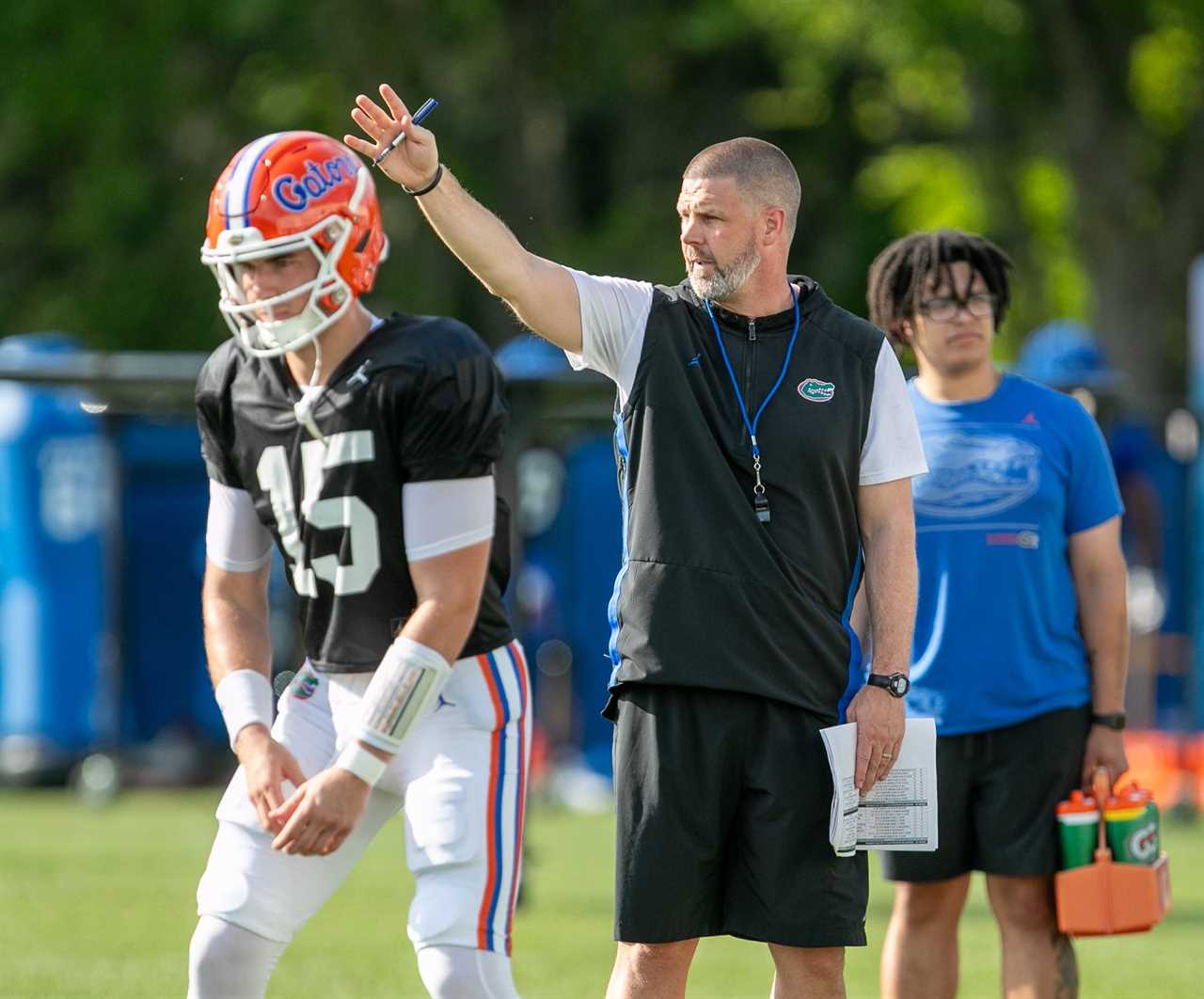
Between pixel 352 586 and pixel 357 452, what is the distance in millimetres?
296

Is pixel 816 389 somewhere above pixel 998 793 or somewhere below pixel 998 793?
above

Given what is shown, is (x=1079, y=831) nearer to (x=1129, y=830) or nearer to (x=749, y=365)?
(x=1129, y=830)

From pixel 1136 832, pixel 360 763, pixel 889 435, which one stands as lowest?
pixel 1136 832

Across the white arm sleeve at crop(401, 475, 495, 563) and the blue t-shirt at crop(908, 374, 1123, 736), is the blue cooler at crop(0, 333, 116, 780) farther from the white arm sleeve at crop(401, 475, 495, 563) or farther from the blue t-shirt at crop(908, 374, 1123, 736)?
the white arm sleeve at crop(401, 475, 495, 563)

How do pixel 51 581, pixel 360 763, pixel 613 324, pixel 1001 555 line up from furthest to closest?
pixel 51 581
pixel 1001 555
pixel 613 324
pixel 360 763

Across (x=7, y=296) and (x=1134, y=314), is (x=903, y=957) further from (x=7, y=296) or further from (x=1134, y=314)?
(x=7, y=296)

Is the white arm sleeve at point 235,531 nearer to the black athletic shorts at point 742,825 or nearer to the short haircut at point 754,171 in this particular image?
the black athletic shorts at point 742,825

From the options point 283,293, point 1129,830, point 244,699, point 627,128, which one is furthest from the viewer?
point 627,128

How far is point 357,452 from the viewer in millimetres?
4516

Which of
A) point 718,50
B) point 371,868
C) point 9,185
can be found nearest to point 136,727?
point 371,868

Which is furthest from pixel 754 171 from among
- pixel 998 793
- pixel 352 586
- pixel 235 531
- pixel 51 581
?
pixel 51 581

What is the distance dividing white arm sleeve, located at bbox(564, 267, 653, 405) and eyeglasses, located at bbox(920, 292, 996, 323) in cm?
133

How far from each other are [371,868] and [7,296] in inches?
669

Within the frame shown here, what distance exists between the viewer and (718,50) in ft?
90.0
